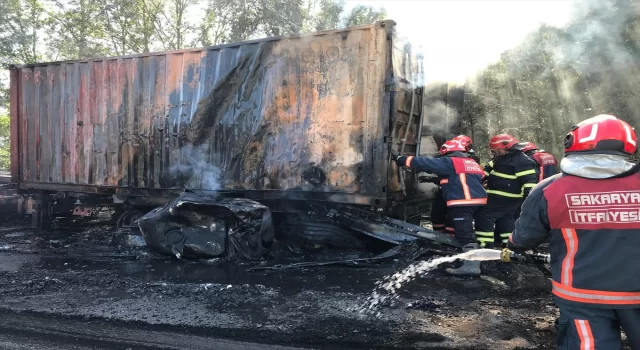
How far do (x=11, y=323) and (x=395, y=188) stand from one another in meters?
3.98

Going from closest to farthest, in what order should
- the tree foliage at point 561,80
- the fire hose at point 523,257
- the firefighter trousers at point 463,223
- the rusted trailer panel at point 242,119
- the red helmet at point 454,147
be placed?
→ 1. the fire hose at point 523,257
2. the rusted trailer panel at point 242,119
3. the firefighter trousers at point 463,223
4. the red helmet at point 454,147
5. the tree foliage at point 561,80

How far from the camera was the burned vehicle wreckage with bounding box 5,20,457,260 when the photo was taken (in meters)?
5.10

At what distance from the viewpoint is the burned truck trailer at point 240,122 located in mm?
5098

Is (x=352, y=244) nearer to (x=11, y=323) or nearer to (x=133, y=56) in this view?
(x=11, y=323)

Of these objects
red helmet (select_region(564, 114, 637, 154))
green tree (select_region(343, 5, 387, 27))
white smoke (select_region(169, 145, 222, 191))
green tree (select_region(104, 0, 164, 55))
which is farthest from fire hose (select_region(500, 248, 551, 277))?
green tree (select_region(104, 0, 164, 55))

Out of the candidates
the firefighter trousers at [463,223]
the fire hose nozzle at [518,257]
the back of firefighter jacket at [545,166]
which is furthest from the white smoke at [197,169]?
the back of firefighter jacket at [545,166]

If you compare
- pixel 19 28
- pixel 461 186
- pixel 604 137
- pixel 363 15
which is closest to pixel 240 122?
pixel 461 186

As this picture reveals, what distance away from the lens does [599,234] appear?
1.83 metres

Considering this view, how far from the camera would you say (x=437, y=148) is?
7.19 meters

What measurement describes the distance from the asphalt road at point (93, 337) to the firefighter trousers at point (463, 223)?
2.96m

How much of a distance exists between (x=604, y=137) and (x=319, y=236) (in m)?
3.85

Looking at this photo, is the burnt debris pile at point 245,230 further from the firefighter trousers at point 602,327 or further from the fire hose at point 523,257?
the firefighter trousers at point 602,327

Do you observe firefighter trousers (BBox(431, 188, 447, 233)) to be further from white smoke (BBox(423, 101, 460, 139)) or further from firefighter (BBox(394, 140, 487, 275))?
white smoke (BBox(423, 101, 460, 139))

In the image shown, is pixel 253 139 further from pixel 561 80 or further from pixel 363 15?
pixel 363 15
